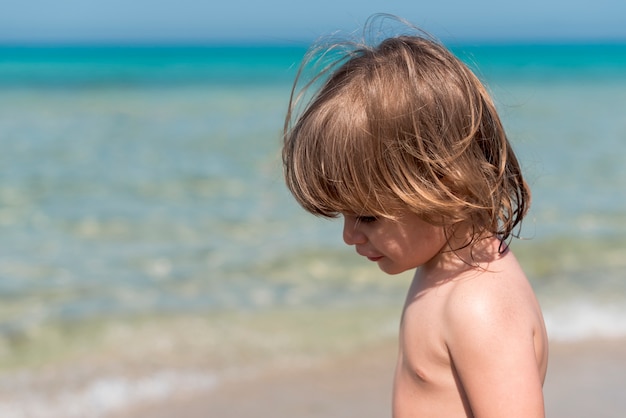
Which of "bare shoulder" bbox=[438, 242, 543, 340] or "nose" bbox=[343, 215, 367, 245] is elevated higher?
"nose" bbox=[343, 215, 367, 245]

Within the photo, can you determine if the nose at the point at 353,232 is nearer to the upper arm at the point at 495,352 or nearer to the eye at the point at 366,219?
the eye at the point at 366,219

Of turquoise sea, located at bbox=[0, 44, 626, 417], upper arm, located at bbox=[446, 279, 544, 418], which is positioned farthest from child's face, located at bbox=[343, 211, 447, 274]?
turquoise sea, located at bbox=[0, 44, 626, 417]

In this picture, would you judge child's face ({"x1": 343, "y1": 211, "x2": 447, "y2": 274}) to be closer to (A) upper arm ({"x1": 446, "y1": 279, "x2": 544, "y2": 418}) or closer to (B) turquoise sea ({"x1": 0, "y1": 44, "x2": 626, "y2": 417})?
(A) upper arm ({"x1": 446, "y1": 279, "x2": 544, "y2": 418})

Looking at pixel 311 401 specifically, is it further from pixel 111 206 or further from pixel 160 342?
pixel 111 206

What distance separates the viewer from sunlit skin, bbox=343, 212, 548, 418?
143 cm

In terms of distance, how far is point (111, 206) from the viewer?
5809 millimetres

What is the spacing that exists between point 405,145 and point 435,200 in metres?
0.11

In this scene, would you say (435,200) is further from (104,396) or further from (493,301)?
(104,396)

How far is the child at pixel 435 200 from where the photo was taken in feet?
4.81

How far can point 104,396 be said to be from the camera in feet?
10.4

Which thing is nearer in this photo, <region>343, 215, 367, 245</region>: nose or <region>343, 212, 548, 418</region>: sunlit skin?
<region>343, 212, 548, 418</region>: sunlit skin

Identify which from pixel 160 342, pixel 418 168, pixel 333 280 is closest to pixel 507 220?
pixel 418 168

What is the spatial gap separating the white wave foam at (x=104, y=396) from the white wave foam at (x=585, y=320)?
162 centimetres

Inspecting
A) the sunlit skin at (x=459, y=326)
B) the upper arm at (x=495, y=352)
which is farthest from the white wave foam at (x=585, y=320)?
the upper arm at (x=495, y=352)
